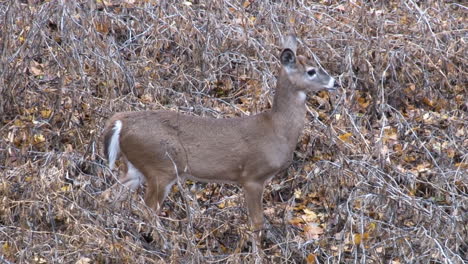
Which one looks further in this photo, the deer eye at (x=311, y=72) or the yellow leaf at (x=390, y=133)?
the yellow leaf at (x=390, y=133)

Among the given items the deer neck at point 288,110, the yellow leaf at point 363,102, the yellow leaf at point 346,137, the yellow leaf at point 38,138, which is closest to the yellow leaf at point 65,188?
the yellow leaf at point 38,138

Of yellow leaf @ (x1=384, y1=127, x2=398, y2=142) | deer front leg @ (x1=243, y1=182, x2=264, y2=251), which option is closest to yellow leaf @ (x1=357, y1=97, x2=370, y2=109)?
yellow leaf @ (x1=384, y1=127, x2=398, y2=142)

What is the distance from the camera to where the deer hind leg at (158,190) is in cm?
585

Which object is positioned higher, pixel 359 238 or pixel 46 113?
pixel 359 238

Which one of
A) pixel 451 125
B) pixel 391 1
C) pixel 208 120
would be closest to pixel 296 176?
pixel 208 120

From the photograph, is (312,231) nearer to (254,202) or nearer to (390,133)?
(254,202)

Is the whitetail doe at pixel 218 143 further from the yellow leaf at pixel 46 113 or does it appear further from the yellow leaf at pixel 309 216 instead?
the yellow leaf at pixel 46 113

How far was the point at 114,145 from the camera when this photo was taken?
19.3 ft

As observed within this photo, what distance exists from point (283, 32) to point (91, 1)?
1.69 meters

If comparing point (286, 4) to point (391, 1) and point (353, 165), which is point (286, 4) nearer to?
point (391, 1)

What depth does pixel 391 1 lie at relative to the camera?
28.9 feet

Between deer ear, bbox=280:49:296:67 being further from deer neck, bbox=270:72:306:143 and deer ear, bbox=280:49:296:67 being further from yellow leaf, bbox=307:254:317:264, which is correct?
yellow leaf, bbox=307:254:317:264

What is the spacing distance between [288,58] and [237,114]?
3.67 feet

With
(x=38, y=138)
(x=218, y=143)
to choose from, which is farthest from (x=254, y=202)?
(x=38, y=138)
